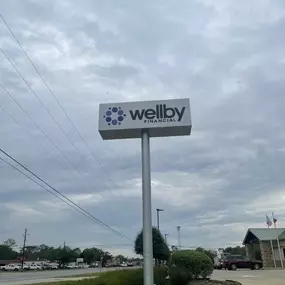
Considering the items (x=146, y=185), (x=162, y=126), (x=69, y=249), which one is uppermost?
(x=69, y=249)

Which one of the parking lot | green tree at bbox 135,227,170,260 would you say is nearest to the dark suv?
green tree at bbox 135,227,170,260

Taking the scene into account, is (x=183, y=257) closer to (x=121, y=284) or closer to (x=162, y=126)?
(x=121, y=284)

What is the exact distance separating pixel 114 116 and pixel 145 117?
0.97m

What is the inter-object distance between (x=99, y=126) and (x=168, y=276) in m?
9.33

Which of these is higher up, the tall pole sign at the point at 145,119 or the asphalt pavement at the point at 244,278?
the tall pole sign at the point at 145,119

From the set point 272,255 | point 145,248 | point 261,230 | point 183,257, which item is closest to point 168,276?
point 183,257

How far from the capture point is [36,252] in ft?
477

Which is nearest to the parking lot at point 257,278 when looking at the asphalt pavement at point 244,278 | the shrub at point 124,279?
the asphalt pavement at point 244,278

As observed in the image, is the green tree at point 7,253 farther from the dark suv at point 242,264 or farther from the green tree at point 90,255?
the dark suv at point 242,264

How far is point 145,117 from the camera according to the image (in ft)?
40.6

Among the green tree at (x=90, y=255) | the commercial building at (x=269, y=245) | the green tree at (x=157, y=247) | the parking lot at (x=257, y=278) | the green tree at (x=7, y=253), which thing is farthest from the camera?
the green tree at (x=90, y=255)

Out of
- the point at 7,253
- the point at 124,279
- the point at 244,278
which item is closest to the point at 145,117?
the point at 124,279

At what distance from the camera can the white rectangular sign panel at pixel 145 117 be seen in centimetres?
1226

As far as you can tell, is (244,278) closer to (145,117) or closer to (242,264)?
(242,264)
